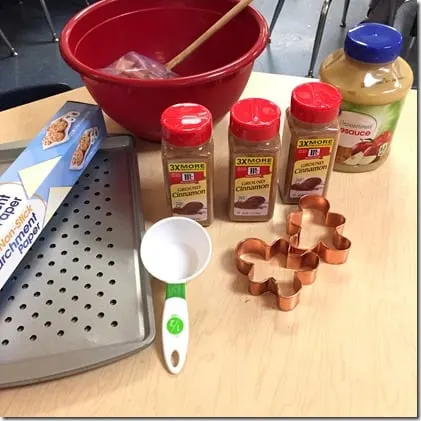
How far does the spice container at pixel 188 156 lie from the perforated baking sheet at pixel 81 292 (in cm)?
6

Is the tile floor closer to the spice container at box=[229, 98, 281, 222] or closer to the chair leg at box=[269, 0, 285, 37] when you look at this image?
the chair leg at box=[269, 0, 285, 37]

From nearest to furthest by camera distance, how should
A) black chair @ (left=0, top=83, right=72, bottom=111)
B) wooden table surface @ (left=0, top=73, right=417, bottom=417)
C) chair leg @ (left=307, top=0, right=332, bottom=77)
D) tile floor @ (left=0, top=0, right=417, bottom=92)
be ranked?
wooden table surface @ (left=0, top=73, right=417, bottom=417)
black chair @ (left=0, top=83, right=72, bottom=111)
chair leg @ (left=307, top=0, right=332, bottom=77)
tile floor @ (left=0, top=0, right=417, bottom=92)

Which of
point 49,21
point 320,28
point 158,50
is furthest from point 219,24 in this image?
point 49,21

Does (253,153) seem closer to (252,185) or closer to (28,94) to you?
(252,185)

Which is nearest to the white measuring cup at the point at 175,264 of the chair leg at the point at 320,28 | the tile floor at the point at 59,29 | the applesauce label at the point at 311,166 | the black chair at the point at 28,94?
the applesauce label at the point at 311,166

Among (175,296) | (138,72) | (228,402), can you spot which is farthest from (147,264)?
(138,72)

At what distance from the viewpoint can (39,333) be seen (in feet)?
1.47

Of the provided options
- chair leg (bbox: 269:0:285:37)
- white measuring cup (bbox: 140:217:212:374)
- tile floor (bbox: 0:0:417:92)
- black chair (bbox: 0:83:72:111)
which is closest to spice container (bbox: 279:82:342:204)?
white measuring cup (bbox: 140:217:212:374)

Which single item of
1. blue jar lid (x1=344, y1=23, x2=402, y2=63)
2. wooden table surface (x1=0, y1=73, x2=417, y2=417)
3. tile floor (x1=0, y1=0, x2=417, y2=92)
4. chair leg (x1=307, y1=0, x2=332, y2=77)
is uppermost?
blue jar lid (x1=344, y1=23, x2=402, y2=63)

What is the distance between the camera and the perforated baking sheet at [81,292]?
43cm

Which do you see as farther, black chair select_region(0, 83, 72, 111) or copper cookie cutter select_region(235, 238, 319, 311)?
black chair select_region(0, 83, 72, 111)

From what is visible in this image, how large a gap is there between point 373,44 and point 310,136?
11 cm

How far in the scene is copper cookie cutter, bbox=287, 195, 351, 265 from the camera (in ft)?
1.68

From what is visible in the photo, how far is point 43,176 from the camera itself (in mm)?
516
